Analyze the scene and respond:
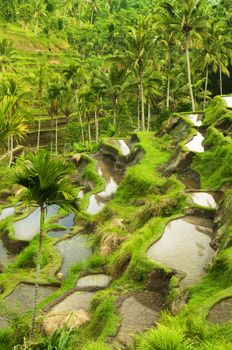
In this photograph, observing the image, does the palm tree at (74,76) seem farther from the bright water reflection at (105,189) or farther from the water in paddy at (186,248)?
the water in paddy at (186,248)

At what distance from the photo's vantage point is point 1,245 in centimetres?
2636

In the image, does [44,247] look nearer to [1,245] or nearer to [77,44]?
[1,245]

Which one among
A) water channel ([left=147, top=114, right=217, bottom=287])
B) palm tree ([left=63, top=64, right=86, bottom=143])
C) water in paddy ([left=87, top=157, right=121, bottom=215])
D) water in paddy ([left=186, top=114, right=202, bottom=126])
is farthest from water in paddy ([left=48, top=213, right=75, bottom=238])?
palm tree ([left=63, top=64, right=86, bottom=143])

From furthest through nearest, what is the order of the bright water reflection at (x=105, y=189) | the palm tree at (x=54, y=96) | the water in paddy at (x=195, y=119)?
1. the palm tree at (x=54, y=96)
2. the water in paddy at (x=195, y=119)
3. the bright water reflection at (x=105, y=189)

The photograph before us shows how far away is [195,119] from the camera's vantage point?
3450 cm

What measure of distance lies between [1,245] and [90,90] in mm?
31278

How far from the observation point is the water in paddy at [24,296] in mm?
18562

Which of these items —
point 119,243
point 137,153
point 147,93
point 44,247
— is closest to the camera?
point 119,243

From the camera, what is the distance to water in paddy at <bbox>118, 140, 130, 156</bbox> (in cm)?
3541

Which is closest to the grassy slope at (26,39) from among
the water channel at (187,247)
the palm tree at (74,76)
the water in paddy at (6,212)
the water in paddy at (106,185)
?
the palm tree at (74,76)

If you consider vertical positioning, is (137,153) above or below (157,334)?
above

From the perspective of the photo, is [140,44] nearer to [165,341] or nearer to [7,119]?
[7,119]

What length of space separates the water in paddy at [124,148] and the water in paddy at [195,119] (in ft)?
18.5

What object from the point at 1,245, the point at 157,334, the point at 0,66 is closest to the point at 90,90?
the point at 0,66
